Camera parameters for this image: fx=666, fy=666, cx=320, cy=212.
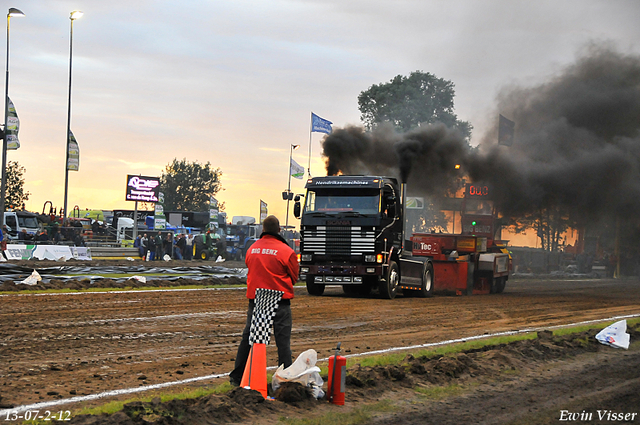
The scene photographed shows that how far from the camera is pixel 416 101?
65688mm

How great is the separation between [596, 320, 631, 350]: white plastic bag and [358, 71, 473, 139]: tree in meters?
51.8

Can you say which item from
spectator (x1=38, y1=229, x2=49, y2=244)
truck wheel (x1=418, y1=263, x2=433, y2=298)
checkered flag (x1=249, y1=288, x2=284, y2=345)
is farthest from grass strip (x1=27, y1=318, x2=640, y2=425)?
spectator (x1=38, y1=229, x2=49, y2=244)

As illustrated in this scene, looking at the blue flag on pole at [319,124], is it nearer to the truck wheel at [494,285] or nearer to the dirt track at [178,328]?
the truck wheel at [494,285]

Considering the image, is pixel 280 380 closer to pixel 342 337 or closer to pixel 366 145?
pixel 342 337

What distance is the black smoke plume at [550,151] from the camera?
2647 cm

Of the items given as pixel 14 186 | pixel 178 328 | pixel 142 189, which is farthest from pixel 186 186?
pixel 178 328

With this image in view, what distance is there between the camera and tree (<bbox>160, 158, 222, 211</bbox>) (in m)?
111

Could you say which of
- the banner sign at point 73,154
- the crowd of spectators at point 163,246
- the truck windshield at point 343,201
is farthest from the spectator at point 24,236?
the truck windshield at point 343,201

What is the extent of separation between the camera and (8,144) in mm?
34188

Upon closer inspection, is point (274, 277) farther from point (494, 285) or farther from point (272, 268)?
point (494, 285)

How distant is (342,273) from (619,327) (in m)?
8.72

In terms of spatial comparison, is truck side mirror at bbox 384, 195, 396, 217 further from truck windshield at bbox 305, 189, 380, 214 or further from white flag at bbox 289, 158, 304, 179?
white flag at bbox 289, 158, 304, 179

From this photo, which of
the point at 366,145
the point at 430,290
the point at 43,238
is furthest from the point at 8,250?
the point at 430,290

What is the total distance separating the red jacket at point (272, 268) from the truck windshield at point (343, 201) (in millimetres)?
12172
